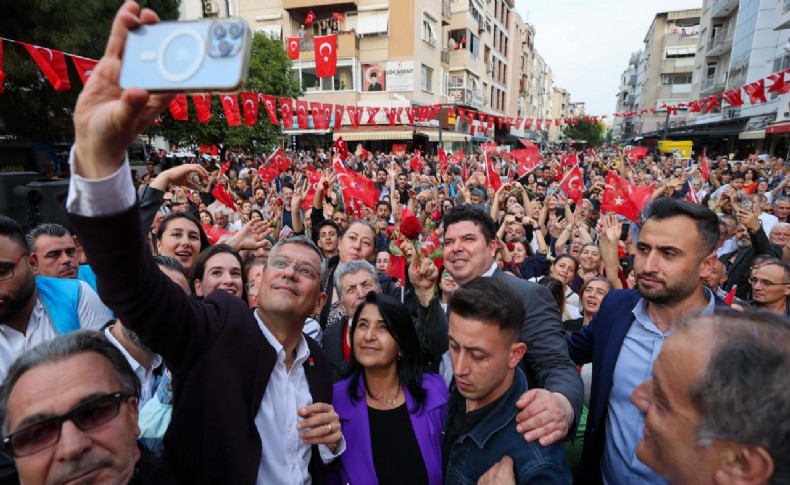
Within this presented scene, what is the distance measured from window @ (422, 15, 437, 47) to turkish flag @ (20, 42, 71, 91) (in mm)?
24329

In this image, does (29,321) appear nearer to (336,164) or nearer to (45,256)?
(45,256)

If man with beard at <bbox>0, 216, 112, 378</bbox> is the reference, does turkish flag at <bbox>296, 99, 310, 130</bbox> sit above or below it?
above

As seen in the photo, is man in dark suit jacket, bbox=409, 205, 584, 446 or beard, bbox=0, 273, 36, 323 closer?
man in dark suit jacket, bbox=409, 205, 584, 446

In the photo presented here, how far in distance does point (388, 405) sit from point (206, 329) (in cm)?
108

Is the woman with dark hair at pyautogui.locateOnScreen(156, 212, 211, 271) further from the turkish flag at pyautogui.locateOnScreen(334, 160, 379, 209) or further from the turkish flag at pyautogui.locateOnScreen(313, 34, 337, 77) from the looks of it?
the turkish flag at pyautogui.locateOnScreen(313, 34, 337, 77)

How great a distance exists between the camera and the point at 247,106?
38.6 ft

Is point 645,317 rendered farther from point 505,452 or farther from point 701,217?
point 505,452

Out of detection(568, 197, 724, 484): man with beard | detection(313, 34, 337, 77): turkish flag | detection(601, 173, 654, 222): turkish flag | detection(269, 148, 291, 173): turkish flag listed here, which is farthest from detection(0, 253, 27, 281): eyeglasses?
detection(313, 34, 337, 77): turkish flag

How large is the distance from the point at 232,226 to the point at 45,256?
4.26 meters

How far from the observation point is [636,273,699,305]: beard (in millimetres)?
2139

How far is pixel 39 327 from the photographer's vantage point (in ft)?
8.33

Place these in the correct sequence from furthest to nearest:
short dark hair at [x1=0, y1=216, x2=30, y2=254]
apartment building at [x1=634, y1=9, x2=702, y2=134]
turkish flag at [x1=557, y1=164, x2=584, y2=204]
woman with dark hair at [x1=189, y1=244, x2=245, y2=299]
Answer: apartment building at [x1=634, y1=9, x2=702, y2=134], turkish flag at [x1=557, y1=164, x2=584, y2=204], woman with dark hair at [x1=189, y1=244, x2=245, y2=299], short dark hair at [x1=0, y1=216, x2=30, y2=254]

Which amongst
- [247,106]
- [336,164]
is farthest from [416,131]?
[336,164]

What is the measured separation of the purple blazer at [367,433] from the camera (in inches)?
83.1
